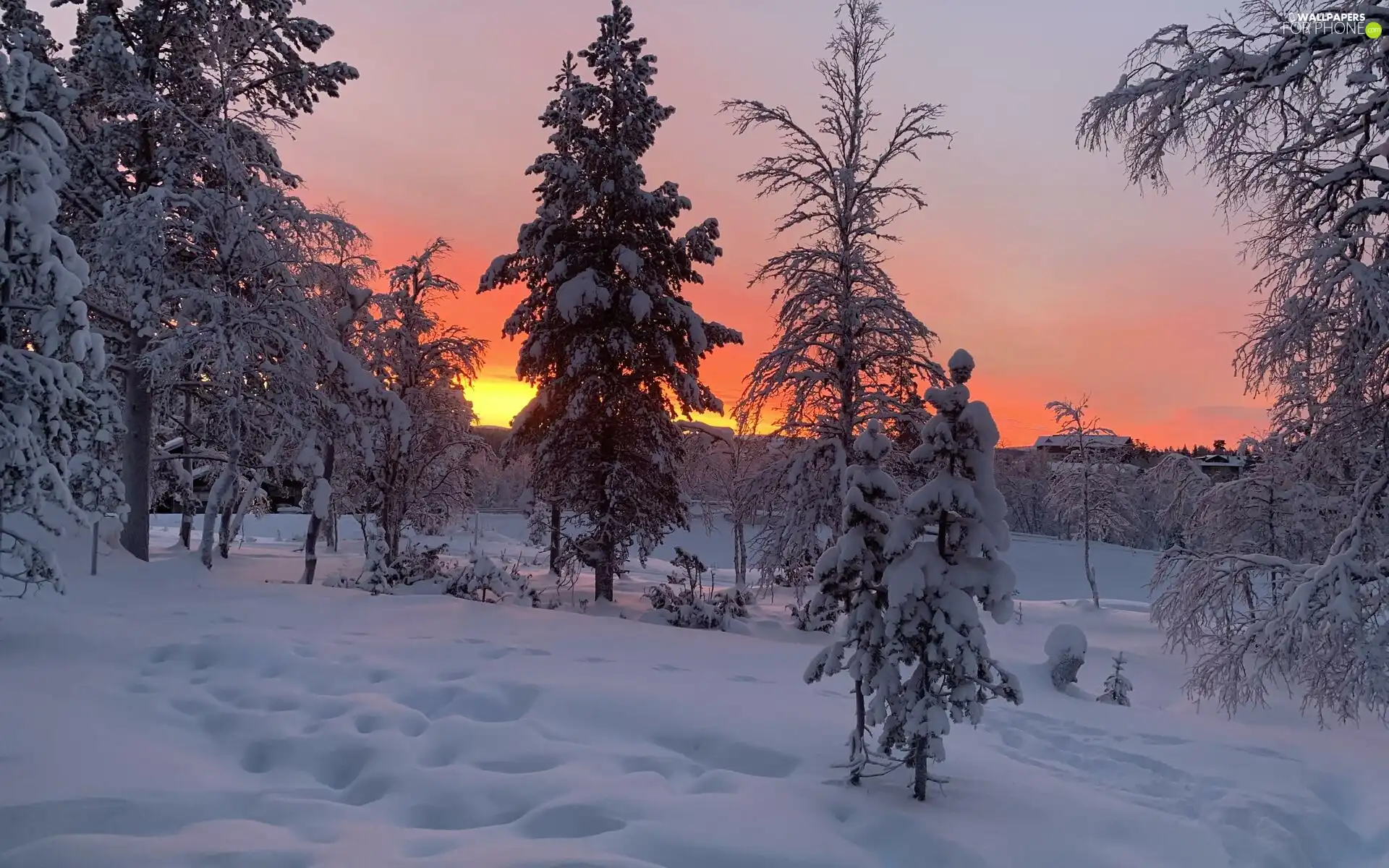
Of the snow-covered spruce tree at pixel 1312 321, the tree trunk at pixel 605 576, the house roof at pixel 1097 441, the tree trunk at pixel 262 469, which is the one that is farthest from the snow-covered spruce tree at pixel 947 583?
the house roof at pixel 1097 441

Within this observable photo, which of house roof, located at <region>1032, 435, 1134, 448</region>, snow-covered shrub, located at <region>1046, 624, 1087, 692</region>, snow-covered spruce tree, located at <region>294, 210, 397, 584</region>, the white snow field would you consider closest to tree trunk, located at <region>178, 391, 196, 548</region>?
snow-covered spruce tree, located at <region>294, 210, 397, 584</region>

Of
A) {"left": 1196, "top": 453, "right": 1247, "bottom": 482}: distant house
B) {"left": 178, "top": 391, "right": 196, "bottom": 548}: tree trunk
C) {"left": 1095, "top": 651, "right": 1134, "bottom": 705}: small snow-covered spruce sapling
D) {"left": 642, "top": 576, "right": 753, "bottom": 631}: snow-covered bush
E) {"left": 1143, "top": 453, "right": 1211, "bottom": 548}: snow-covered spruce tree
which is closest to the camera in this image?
{"left": 1095, "top": 651, "right": 1134, "bottom": 705}: small snow-covered spruce sapling

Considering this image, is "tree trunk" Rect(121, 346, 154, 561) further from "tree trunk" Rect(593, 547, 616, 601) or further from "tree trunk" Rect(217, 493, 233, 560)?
"tree trunk" Rect(593, 547, 616, 601)

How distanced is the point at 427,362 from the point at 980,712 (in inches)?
835

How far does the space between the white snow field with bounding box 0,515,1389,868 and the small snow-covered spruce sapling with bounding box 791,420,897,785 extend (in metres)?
0.59

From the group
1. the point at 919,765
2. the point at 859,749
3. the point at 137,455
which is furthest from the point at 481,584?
the point at 919,765

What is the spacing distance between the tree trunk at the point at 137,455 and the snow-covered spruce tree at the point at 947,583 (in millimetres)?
14906

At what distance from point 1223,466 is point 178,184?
1927 inches

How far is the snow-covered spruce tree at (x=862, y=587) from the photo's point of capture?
5.30 metres

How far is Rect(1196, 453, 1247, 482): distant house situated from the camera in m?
18.6

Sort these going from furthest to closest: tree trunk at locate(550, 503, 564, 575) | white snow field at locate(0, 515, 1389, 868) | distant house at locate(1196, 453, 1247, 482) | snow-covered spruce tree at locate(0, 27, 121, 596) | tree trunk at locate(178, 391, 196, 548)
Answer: tree trunk at locate(178, 391, 196, 548) < distant house at locate(1196, 453, 1247, 482) < tree trunk at locate(550, 503, 564, 575) < snow-covered spruce tree at locate(0, 27, 121, 596) < white snow field at locate(0, 515, 1389, 868)

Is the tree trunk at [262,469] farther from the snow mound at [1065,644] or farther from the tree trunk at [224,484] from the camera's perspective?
the snow mound at [1065,644]

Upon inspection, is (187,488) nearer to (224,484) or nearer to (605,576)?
(224,484)

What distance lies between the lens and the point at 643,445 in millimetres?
16750
